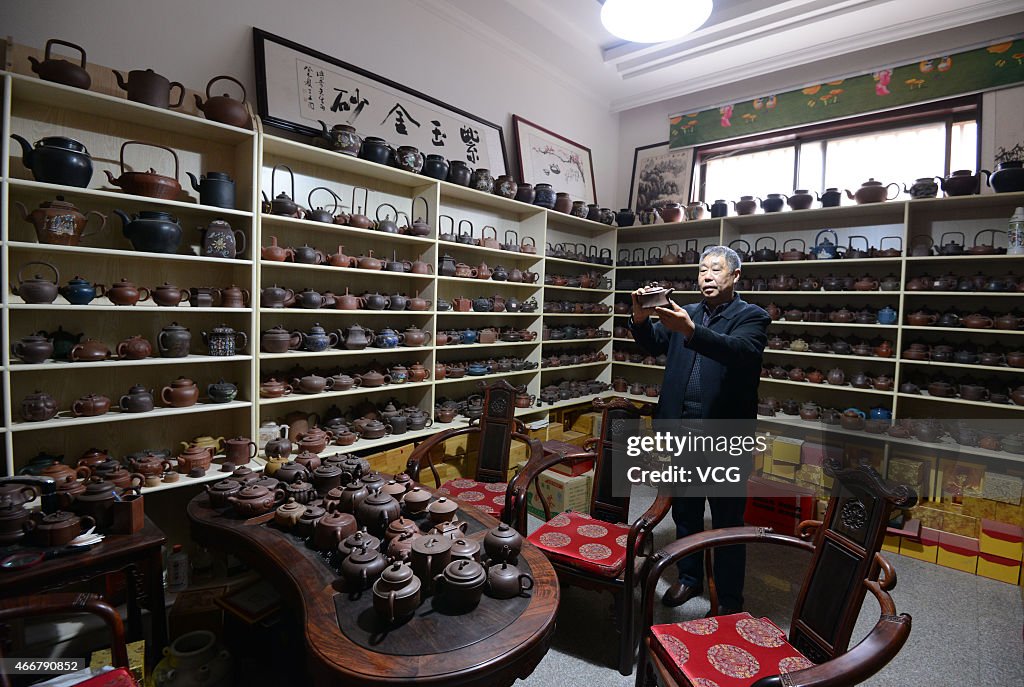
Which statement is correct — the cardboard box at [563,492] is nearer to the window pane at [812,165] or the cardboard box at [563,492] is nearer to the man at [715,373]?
the man at [715,373]

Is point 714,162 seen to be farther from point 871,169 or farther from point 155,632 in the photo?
point 155,632

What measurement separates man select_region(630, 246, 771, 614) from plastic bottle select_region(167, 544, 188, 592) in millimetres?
2335

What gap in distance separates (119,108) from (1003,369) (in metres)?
5.22

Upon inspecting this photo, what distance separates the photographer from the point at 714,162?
4.99 metres

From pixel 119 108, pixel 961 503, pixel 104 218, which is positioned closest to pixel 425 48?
pixel 119 108

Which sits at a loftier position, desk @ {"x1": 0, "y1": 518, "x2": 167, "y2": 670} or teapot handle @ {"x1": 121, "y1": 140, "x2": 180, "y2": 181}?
teapot handle @ {"x1": 121, "y1": 140, "x2": 180, "y2": 181}

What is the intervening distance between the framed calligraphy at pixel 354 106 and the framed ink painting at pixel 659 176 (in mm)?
1977

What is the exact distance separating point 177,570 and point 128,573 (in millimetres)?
727

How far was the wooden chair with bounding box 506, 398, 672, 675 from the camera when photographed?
200 centimetres

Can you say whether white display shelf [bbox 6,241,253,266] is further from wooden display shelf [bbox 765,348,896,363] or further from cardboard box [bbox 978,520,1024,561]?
cardboard box [bbox 978,520,1024,561]

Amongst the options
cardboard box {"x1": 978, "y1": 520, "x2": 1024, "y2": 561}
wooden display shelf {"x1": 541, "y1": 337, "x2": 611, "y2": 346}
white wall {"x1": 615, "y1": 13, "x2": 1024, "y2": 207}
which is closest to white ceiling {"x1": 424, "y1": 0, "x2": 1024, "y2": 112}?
white wall {"x1": 615, "y1": 13, "x2": 1024, "y2": 207}

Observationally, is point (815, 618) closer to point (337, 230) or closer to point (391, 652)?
point (391, 652)

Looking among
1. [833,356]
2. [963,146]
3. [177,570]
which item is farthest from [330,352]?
[963,146]

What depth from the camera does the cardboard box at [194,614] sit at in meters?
2.04
